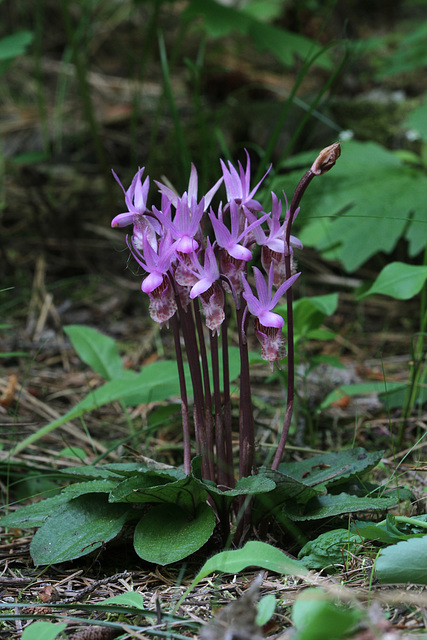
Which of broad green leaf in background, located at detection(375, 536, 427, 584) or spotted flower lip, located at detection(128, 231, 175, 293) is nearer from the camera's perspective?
broad green leaf in background, located at detection(375, 536, 427, 584)

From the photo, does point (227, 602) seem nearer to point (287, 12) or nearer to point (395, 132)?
point (395, 132)

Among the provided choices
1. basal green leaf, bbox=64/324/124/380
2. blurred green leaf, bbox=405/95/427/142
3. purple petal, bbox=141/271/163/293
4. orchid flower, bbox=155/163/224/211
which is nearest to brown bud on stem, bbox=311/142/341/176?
orchid flower, bbox=155/163/224/211

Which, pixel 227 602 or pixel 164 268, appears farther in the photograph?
pixel 164 268

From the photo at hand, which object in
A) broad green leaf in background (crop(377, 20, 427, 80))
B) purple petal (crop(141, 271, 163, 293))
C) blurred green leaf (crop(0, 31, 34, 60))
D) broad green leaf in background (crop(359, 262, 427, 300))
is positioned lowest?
broad green leaf in background (crop(359, 262, 427, 300))

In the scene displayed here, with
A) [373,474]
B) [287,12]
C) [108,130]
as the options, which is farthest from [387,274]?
[287,12]

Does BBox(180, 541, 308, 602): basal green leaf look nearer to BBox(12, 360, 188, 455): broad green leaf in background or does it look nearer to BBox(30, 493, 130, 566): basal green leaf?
BBox(30, 493, 130, 566): basal green leaf
